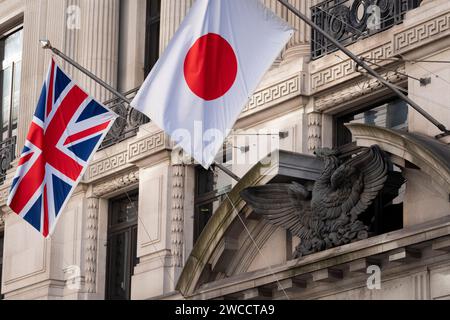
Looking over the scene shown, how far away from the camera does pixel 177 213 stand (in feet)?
100.0

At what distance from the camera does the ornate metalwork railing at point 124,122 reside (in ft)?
106

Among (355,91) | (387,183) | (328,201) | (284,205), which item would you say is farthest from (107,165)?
(387,183)

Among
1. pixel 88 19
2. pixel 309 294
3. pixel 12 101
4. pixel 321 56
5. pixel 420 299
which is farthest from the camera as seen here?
pixel 12 101

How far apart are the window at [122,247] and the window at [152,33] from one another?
2.63m

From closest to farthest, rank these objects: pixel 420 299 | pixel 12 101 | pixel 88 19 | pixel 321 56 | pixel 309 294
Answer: pixel 420 299
pixel 309 294
pixel 321 56
pixel 88 19
pixel 12 101

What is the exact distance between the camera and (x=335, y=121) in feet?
92.1

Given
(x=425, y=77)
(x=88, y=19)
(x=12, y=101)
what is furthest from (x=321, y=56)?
(x=12, y=101)

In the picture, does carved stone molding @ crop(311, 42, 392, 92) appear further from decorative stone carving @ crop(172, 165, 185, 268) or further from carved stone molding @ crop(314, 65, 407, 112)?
decorative stone carving @ crop(172, 165, 185, 268)

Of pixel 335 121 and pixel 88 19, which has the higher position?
pixel 88 19

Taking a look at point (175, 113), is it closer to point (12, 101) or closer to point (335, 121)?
point (335, 121)

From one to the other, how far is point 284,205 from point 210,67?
319 cm

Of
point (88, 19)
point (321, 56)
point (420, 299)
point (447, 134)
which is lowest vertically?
point (420, 299)

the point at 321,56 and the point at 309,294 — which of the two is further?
the point at 321,56

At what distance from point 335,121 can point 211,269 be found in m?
3.01
